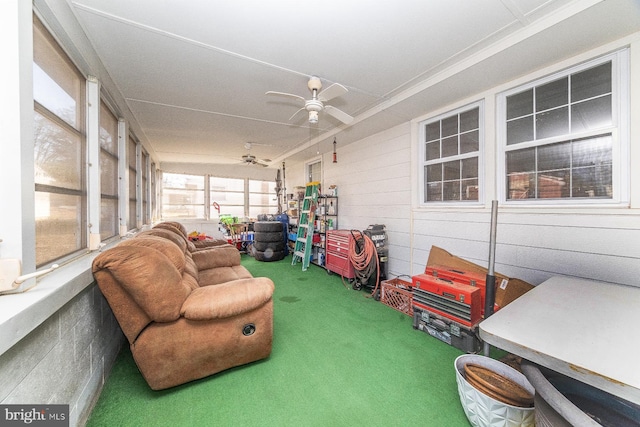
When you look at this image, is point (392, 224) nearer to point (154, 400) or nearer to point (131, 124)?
point (154, 400)

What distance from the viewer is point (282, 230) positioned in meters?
6.06

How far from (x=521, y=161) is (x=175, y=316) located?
3525mm

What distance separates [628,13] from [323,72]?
7.60 feet

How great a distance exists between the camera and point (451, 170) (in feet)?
10.5

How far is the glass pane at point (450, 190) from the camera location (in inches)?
124

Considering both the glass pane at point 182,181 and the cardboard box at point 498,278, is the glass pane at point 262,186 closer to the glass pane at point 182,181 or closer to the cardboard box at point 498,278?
the glass pane at point 182,181

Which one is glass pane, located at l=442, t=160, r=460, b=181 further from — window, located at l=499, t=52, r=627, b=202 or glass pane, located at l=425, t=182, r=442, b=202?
window, located at l=499, t=52, r=627, b=202

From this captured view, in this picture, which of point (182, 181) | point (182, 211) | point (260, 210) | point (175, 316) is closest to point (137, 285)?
point (175, 316)

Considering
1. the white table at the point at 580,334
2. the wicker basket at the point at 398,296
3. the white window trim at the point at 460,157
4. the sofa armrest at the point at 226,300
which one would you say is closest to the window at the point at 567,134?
the white window trim at the point at 460,157

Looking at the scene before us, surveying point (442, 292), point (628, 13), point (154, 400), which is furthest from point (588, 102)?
point (154, 400)

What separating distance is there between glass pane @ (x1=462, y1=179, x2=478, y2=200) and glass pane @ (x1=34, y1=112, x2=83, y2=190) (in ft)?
12.8

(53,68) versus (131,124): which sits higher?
(131,124)

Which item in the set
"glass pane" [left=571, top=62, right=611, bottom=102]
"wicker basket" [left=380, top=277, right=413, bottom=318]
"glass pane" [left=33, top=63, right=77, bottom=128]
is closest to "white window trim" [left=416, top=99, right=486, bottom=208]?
"glass pane" [left=571, top=62, right=611, bottom=102]

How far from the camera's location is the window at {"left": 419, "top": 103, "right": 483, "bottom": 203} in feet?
9.66
